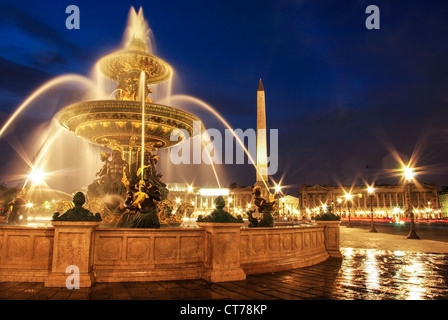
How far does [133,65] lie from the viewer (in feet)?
42.7

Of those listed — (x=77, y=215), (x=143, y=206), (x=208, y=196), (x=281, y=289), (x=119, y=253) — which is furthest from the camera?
(x=208, y=196)

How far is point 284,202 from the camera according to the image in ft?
428

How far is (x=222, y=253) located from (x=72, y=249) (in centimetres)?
289

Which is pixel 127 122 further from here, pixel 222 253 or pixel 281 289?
pixel 281 289

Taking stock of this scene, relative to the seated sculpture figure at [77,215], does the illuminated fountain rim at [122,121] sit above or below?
above

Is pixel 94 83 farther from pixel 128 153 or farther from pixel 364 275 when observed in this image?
pixel 364 275

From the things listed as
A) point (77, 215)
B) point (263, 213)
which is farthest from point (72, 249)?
point (263, 213)

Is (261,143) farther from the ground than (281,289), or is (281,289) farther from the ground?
(261,143)

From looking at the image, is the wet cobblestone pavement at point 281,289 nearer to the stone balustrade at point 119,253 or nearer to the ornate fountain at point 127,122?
the stone balustrade at point 119,253

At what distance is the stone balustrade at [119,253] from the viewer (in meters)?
6.09

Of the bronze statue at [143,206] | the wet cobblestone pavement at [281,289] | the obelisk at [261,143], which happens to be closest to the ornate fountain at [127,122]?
the bronze statue at [143,206]

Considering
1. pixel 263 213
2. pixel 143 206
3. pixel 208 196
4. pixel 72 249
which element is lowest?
pixel 72 249

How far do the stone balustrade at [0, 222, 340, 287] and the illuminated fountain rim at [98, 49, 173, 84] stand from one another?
823 cm

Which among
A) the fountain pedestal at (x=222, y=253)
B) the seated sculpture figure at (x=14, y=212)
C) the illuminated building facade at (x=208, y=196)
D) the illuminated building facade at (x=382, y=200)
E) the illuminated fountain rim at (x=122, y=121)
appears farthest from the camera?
the illuminated building facade at (x=382, y=200)
